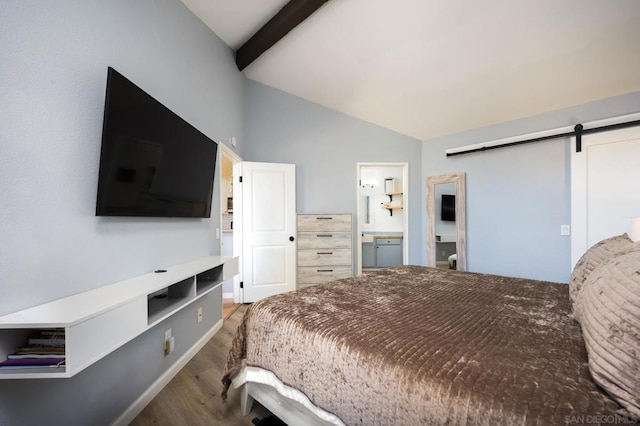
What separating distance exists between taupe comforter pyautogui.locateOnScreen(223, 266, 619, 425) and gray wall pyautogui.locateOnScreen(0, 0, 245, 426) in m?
0.67

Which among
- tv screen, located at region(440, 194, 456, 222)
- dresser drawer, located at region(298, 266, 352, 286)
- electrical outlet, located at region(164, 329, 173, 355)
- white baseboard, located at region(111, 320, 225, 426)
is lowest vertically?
white baseboard, located at region(111, 320, 225, 426)

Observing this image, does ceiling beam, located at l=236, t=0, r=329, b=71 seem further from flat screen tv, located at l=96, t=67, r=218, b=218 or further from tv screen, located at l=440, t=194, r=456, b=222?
tv screen, located at l=440, t=194, r=456, b=222

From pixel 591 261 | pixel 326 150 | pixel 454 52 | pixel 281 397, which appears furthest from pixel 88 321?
pixel 326 150

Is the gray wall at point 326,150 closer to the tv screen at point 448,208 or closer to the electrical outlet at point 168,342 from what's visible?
the tv screen at point 448,208

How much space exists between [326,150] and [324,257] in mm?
1620

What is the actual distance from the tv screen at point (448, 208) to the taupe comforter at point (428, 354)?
2.14 meters

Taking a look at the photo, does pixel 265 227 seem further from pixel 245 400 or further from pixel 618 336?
pixel 618 336

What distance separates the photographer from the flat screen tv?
1318 millimetres

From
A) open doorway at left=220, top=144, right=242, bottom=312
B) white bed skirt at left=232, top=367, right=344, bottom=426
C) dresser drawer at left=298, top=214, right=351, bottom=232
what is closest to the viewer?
white bed skirt at left=232, top=367, right=344, bottom=426

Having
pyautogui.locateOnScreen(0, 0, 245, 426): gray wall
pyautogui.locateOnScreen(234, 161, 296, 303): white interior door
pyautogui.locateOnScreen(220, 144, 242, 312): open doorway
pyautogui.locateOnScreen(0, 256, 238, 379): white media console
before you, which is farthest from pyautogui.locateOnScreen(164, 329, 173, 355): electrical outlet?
pyautogui.locateOnScreen(234, 161, 296, 303): white interior door

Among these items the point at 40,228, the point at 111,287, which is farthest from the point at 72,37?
the point at 111,287

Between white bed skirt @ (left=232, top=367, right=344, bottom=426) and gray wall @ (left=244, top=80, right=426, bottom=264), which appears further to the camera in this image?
gray wall @ (left=244, top=80, right=426, bottom=264)

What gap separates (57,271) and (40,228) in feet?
0.66

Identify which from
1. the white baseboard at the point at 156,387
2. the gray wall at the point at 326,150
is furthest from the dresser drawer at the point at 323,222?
the white baseboard at the point at 156,387
